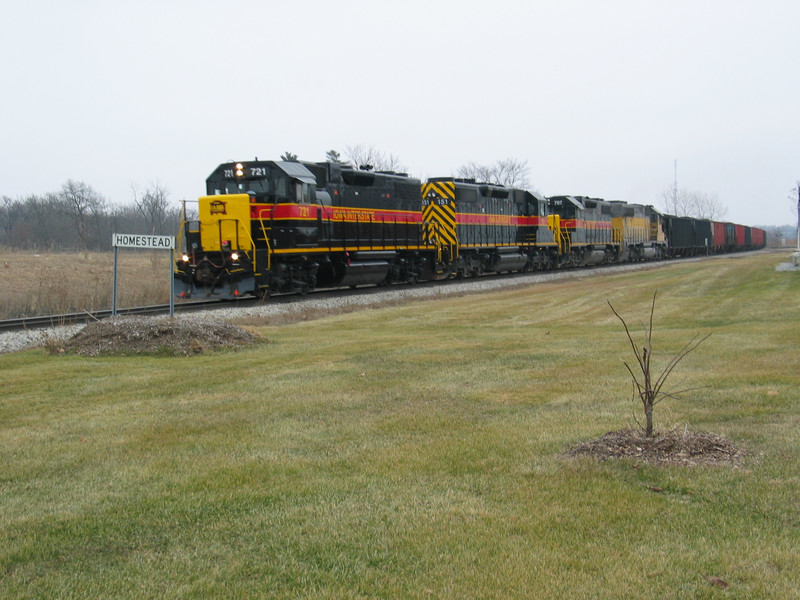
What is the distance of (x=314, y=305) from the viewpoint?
2028 centimetres

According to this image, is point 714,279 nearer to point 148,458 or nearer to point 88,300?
point 88,300

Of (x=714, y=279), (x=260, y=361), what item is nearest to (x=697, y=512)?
(x=260, y=361)

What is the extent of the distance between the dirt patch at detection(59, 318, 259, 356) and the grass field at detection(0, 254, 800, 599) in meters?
1.35

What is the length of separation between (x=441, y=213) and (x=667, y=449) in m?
25.2

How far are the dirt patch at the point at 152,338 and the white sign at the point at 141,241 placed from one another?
1.93 meters

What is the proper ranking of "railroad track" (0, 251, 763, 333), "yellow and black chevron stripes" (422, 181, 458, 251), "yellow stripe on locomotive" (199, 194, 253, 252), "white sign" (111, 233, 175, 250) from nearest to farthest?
"white sign" (111, 233, 175, 250) < "railroad track" (0, 251, 763, 333) < "yellow stripe on locomotive" (199, 194, 253, 252) < "yellow and black chevron stripes" (422, 181, 458, 251)

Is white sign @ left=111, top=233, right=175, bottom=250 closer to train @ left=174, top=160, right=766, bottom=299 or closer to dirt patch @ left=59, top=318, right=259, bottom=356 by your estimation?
dirt patch @ left=59, top=318, right=259, bottom=356

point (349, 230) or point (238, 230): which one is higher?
point (349, 230)

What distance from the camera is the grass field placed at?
145 inches

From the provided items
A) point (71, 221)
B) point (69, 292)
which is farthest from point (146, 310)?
point (71, 221)

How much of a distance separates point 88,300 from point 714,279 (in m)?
21.7

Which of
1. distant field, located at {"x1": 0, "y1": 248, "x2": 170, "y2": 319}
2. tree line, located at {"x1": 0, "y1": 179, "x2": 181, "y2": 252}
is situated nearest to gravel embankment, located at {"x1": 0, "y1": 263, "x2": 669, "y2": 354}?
distant field, located at {"x1": 0, "y1": 248, "x2": 170, "y2": 319}

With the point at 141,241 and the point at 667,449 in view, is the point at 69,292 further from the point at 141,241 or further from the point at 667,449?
the point at 667,449

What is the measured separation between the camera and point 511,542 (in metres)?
4.01
